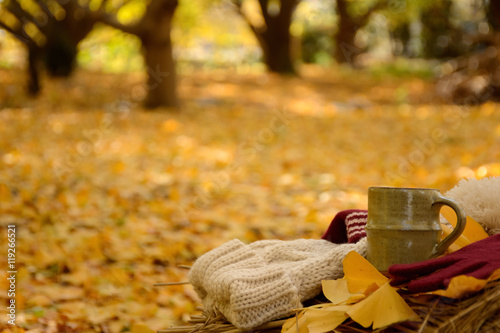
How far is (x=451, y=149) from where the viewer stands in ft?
22.8

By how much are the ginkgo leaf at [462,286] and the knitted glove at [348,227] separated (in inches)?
16.4

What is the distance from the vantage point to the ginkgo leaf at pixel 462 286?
1176 millimetres

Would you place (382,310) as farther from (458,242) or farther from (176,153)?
(176,153)

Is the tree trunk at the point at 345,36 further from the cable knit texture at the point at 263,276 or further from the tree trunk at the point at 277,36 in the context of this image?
the cable knit texture at the point at 263,276

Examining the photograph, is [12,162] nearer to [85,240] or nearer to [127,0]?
[85,240]

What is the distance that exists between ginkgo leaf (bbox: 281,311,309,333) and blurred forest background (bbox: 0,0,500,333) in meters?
0.74

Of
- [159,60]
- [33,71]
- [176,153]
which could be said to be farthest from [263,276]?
[33,71]

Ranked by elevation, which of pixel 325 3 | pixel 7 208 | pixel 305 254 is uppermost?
pixel 325 3

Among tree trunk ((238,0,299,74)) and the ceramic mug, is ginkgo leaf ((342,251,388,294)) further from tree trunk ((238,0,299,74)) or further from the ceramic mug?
tree trunk ((238,0,299,74))

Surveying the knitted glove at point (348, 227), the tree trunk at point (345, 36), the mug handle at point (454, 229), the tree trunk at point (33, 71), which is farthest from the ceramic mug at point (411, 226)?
the tree trunk at point (345, 36)

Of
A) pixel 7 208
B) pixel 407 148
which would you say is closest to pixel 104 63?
pixel 407 148

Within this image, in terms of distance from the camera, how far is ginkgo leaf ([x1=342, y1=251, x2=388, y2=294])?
4.49 feet

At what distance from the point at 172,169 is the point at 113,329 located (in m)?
3.68

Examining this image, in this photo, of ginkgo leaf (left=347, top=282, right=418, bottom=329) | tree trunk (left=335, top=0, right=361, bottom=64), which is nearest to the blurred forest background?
ginkgo leaf (left=347, top=282, right=418, bottom=329)
